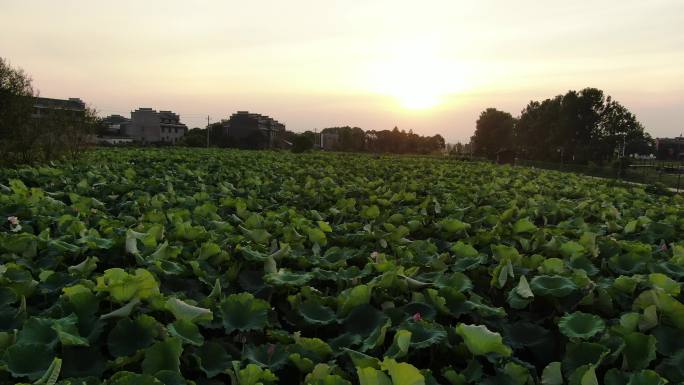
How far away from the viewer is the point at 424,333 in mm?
2268

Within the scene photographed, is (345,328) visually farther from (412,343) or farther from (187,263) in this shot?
(187,263)

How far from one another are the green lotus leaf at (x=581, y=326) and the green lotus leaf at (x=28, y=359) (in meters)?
2.02

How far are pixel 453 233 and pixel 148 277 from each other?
3.04 m

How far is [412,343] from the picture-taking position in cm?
218

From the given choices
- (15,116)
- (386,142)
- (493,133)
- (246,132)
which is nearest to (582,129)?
(493,133)

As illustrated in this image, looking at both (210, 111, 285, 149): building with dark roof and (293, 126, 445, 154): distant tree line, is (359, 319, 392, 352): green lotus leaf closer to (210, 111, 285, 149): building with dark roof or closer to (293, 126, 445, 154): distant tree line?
(210, 111, 285, 149): building with dark roof

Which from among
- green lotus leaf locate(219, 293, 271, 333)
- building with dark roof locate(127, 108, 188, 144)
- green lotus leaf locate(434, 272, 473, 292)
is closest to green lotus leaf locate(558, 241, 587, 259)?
green lotus leaf locate(434, 272, 473, 292)

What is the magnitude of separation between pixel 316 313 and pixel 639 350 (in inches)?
54.4

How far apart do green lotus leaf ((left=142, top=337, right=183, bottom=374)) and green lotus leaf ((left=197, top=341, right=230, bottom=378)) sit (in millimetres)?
155

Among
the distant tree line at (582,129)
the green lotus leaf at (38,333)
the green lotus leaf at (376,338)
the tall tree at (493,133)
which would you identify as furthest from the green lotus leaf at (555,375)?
the tall tree at (493,133)

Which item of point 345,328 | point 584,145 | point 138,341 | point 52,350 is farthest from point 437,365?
point 584,145

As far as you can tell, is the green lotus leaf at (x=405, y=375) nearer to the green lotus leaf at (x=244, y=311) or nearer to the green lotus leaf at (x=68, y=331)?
the green lotus leaf at (x=244, y=311)

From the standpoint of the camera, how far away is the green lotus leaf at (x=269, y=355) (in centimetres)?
208

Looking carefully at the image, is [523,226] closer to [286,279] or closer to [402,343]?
[286,279]
